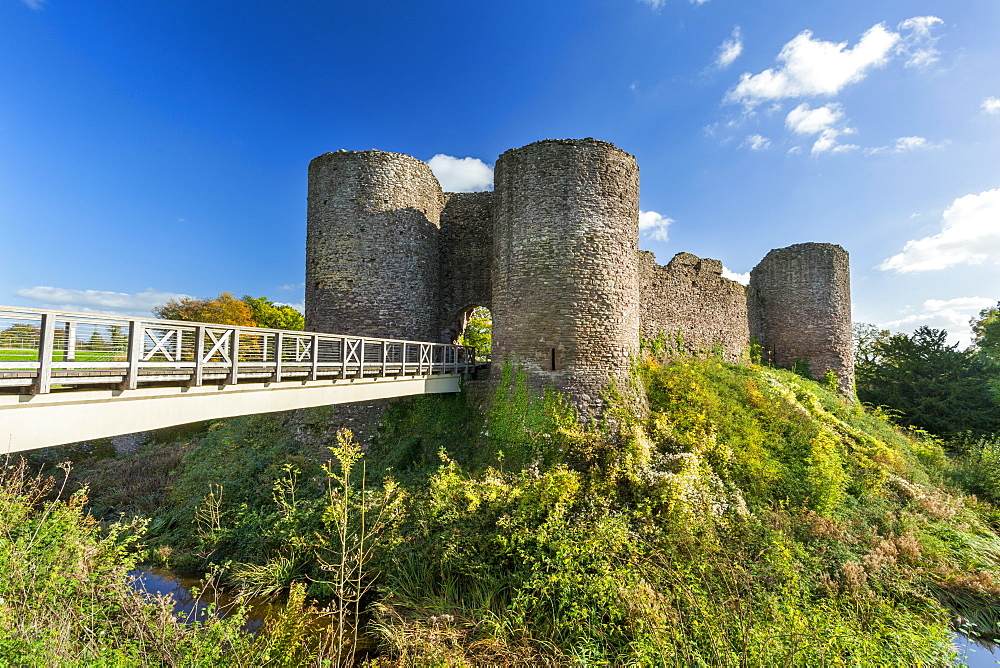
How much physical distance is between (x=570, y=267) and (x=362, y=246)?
6.73 metres

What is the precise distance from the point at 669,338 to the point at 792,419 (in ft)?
15.1

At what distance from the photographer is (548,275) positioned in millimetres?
10281

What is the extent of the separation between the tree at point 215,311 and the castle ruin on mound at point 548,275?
1660cm

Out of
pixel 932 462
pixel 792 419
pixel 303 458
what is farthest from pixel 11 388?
pixel 932 462

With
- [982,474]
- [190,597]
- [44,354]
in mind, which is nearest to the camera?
[44,354]

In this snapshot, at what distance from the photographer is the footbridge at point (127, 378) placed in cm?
431

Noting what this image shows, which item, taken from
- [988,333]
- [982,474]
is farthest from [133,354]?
[988,333]

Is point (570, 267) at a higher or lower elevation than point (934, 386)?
higher

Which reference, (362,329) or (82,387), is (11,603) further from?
(362,329)

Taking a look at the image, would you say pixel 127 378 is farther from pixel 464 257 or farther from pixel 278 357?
pixel 464 257

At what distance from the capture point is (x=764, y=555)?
23.5 ft

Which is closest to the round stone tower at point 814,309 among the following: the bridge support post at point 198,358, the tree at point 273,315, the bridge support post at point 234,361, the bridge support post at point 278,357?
the bridge support post at point 278,357

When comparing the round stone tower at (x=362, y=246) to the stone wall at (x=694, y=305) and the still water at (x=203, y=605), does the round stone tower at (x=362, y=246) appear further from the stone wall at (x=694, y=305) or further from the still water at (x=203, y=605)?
the stone wall at (x=694, y=305)

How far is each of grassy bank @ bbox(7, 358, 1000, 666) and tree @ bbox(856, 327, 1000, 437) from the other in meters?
3.76
